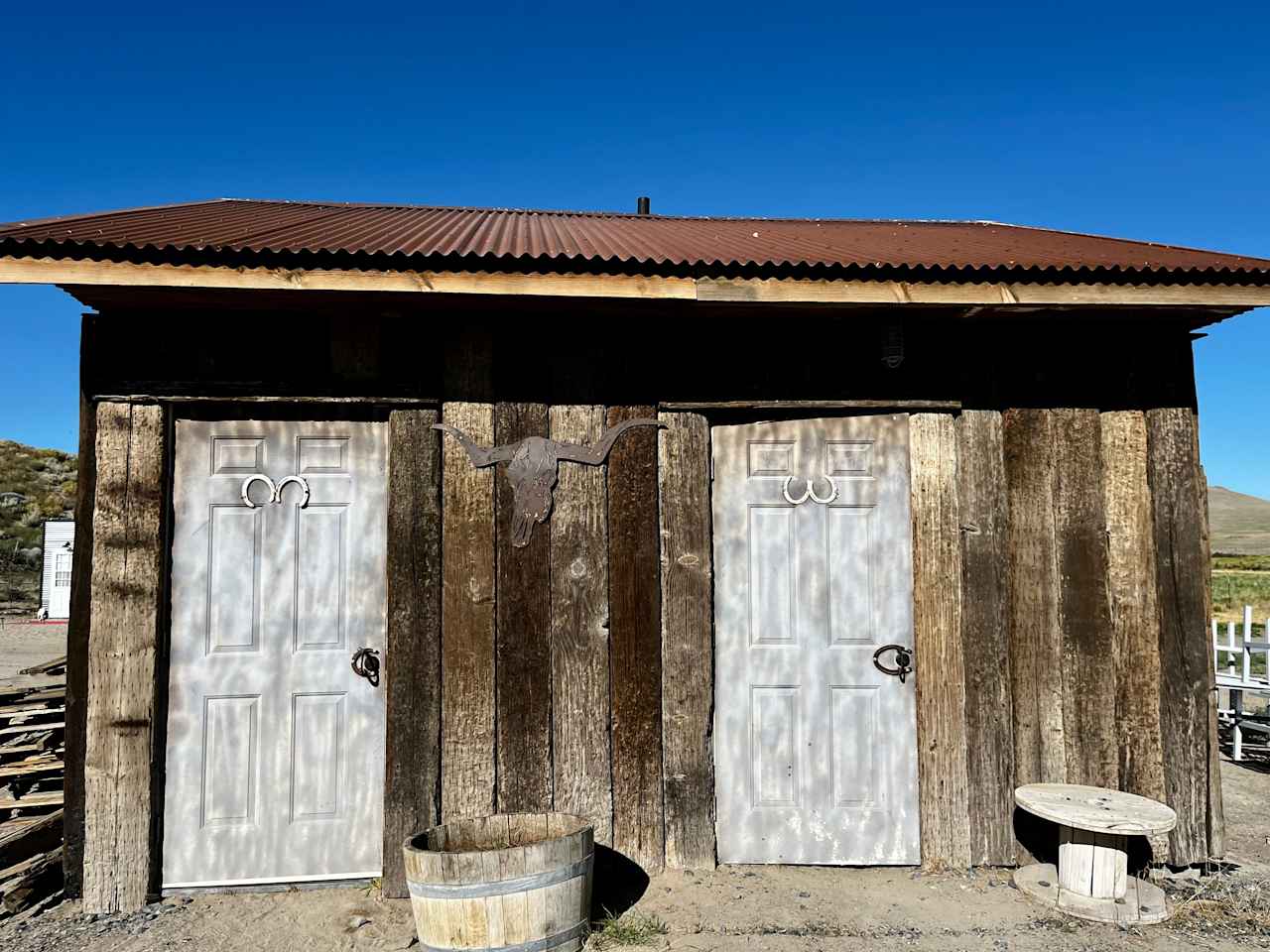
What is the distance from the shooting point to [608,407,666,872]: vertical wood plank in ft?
13.7

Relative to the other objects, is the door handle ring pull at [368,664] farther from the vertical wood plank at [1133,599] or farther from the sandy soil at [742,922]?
the vertical wood plank at [1133,599]

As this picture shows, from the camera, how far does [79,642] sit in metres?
3.97

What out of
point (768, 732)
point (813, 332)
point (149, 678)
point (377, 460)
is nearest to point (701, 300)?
point (813, 332)

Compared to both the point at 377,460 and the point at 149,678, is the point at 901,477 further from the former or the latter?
the point at 149,678

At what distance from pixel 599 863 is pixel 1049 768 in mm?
2331

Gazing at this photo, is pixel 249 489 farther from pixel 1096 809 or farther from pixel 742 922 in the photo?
pixel 1096 809

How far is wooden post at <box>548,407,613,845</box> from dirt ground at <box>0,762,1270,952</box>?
55cm

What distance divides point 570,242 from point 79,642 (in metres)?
3.04

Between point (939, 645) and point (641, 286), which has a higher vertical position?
point (641, 286)

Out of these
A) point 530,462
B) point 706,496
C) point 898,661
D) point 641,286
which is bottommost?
point 898,661

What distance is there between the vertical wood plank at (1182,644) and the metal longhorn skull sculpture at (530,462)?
290 centimetres

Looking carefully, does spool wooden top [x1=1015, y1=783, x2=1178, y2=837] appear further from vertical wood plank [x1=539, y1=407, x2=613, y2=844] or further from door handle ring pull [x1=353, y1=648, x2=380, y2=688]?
door handle ring pull [x1=353, y1=648, x2=380, y2=688]

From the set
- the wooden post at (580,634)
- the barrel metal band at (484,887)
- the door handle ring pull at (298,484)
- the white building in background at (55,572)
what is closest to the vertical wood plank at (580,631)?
the wooden post at (580,634)

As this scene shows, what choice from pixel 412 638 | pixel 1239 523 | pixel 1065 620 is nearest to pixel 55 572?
pixel 412 638
